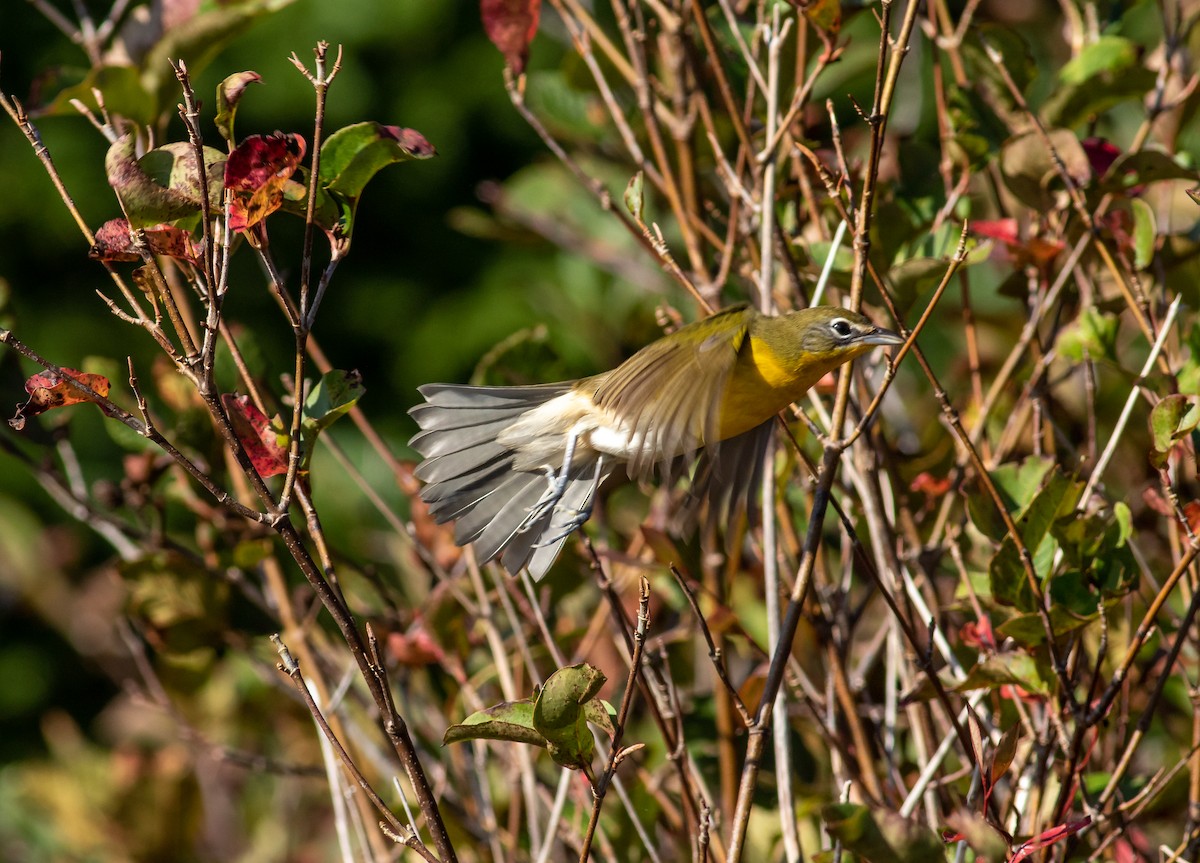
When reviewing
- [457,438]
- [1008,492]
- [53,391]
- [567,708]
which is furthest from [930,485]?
[53,391]

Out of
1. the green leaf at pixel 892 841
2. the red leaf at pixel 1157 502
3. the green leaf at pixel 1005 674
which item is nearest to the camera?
the green leaf at pixel 892 841

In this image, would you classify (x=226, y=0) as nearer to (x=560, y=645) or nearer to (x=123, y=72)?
(x=123, y=72)

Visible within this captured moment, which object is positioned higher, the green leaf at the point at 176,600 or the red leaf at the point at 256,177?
the red leaf at the point at 256,177

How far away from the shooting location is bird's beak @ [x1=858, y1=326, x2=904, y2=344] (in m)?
1.59

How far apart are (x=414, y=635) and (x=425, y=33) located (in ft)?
16.0

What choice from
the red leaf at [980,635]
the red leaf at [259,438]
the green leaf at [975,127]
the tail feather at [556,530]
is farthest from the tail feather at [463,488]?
the green leaf at [975,127]

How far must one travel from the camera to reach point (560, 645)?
192cm

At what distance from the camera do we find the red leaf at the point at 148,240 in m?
1.11

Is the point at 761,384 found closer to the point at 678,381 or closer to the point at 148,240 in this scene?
the point at 678,381

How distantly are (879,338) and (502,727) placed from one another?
2.62 ft

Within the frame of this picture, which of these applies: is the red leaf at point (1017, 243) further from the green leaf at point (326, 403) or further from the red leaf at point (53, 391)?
the red leaf at point (53, 391)

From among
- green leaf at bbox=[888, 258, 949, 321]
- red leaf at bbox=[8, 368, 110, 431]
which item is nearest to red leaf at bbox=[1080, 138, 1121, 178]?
green leaf at bbox=[888, 258, 949, 321]

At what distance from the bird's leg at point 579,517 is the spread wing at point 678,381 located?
0.10 metres

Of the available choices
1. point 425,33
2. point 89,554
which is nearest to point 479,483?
point 89,554
